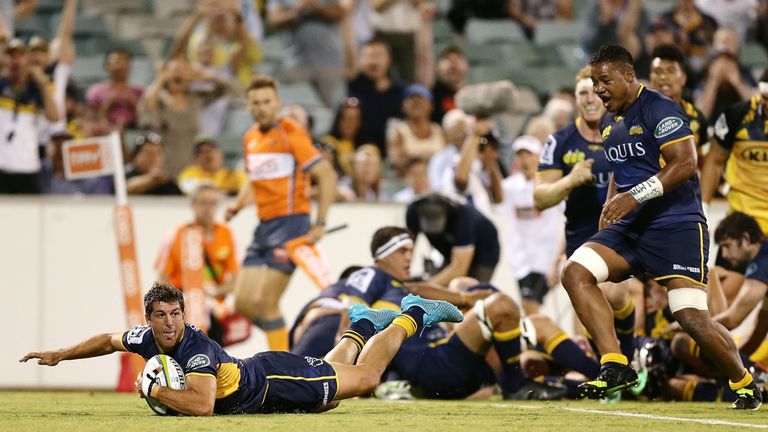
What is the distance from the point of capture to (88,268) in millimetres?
12672

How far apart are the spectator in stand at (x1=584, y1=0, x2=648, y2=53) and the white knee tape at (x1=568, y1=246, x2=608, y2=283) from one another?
9.19 metres

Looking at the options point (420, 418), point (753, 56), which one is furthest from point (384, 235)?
point (753, 56)

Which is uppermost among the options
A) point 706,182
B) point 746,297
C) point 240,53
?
point 240,53

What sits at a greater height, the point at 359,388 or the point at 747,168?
the point at 747,168

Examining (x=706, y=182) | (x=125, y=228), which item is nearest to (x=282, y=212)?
(x=125, y=228)

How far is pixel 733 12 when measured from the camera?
55.9 ft

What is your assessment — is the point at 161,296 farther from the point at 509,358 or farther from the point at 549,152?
the point at 509,358

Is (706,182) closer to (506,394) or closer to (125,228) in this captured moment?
(506,394)

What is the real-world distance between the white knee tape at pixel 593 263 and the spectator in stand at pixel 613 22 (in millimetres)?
9195

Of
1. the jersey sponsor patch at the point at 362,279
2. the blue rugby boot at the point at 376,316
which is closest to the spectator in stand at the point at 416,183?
the jersey sponsor patch at the point at 362,279

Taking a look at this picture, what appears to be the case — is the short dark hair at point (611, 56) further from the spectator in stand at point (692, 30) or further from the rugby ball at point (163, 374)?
the spectator in stand at point (692, 30)

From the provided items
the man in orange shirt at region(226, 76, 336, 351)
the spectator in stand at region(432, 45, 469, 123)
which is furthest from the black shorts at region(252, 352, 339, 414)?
the spectator in stand at region(432, 45, 469, 123)

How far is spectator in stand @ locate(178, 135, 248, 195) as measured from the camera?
13508 millimetres

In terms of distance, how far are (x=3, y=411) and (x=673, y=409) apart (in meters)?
4.14
